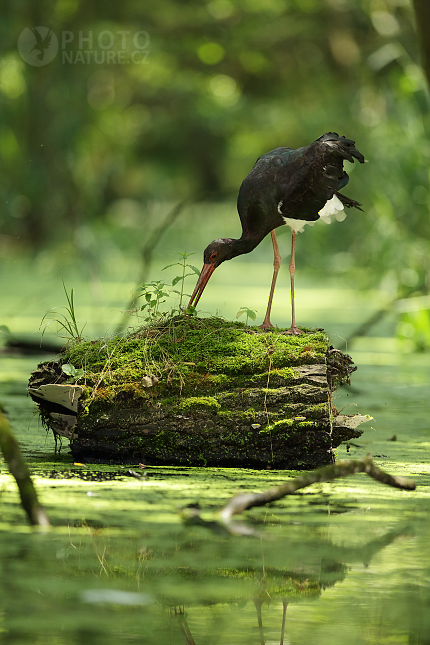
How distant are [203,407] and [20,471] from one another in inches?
54.0

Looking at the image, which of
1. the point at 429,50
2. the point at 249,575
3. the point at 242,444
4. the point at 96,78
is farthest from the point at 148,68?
the point at 249,575

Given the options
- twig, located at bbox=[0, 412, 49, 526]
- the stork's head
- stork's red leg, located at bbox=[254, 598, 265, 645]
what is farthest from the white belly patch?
stork's red leg, located at bbox=[254, 598, 265, 645]

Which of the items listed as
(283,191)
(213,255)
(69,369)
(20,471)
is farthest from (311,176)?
(20,471)

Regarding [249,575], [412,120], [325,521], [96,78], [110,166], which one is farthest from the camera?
[96,78]

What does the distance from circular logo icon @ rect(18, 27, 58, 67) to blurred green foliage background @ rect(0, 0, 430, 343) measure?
88mm

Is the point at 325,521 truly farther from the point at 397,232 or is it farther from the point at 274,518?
the point at 397,232

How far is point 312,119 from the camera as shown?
13414mm

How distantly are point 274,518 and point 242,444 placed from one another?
2.27 feet

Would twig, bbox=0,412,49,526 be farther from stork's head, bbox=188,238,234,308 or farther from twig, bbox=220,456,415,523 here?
stork's head, bbox=188,238,234,308

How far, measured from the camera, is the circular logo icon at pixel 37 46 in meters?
11.8

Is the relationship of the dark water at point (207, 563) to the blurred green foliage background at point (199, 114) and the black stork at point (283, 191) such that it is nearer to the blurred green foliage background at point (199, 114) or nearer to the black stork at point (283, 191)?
the black stork at point (283, 191)

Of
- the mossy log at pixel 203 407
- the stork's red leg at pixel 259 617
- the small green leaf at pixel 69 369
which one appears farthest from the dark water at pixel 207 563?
the small green leaf at pixel 69 369

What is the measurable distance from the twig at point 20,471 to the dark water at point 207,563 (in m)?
0.07

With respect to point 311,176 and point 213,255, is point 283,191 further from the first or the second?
point 213,255
